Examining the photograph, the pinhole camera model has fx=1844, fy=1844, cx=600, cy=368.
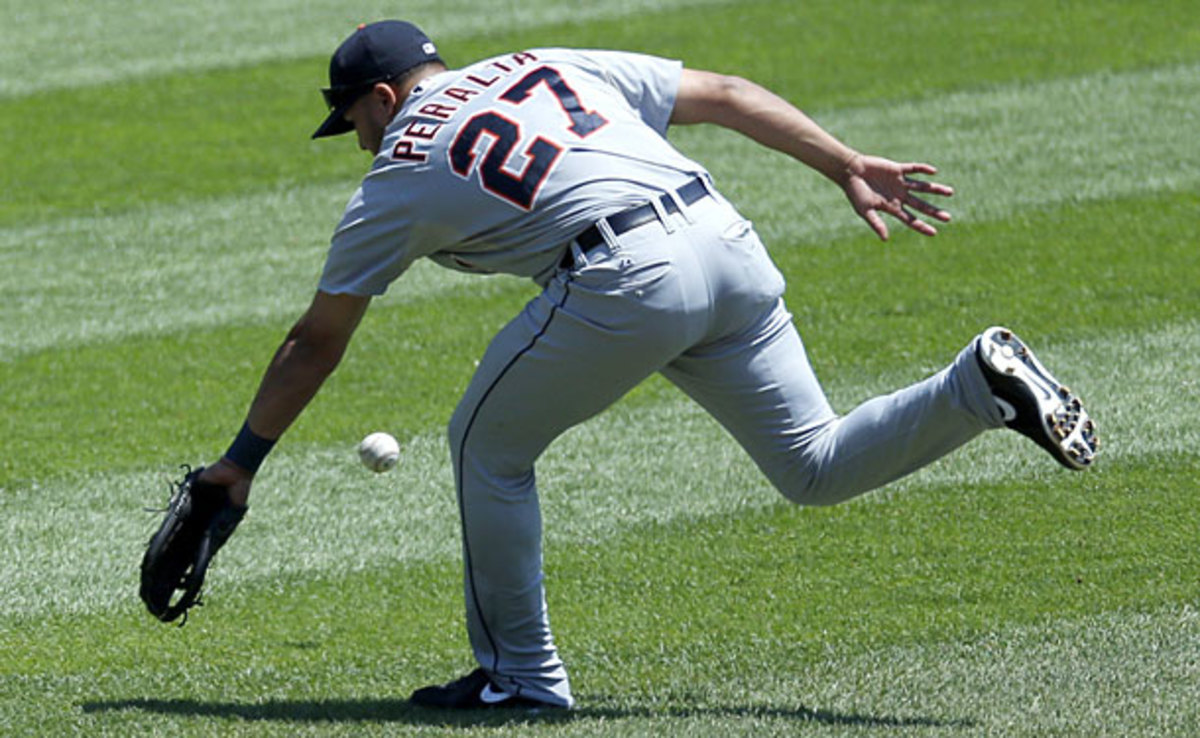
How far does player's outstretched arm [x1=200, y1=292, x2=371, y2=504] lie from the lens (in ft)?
14.7

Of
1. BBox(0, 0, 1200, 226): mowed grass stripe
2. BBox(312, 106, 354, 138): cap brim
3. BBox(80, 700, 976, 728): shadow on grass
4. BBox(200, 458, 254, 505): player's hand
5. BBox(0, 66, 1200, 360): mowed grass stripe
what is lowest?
BBox(0, 0, 1200, 226): mowed grass stripe

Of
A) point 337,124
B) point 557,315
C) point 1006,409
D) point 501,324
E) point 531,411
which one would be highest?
point 337,124

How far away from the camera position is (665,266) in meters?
4.35

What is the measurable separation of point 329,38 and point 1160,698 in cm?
1096

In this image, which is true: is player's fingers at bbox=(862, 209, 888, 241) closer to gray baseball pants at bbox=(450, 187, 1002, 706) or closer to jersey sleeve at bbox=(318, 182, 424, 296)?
gray baseball pants at bbox=(450, 187, 1002, 706)

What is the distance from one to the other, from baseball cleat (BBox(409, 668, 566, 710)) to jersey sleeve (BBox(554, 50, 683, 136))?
59.2 inches

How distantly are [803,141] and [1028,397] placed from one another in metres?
0.97

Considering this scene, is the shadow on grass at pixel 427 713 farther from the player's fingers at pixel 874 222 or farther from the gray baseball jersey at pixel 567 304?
the player's fingers at pixel 874 222

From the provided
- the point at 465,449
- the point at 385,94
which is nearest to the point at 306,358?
the point at 465,449

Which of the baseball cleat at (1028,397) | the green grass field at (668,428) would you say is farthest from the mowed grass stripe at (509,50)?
the baseball cleat at (1028,397)

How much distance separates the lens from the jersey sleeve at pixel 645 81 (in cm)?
478

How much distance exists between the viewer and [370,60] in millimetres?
4605

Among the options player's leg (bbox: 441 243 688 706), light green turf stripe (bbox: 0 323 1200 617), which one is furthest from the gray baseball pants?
light green turf stripe (bbox: 0 323 1200 617)

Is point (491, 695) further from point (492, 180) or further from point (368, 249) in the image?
point (492, 180)
